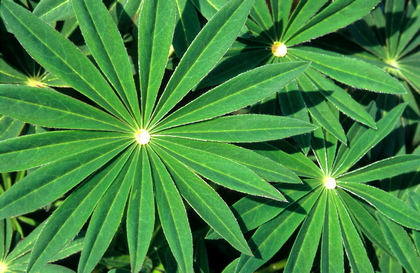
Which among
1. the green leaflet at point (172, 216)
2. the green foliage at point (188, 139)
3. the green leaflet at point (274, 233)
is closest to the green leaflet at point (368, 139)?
the green foliage at point (188, 139)

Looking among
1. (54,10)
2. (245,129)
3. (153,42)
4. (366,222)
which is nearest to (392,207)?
(366,222)

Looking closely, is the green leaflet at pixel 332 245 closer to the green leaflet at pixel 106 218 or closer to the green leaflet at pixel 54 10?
the green leaflet at pixel 106 218

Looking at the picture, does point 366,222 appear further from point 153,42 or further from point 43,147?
point 43,147

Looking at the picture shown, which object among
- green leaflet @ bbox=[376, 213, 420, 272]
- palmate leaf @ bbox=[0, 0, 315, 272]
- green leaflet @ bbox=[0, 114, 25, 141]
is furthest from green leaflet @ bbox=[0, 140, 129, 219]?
green leaflet @ bbox=[376, 213, 420, 272]

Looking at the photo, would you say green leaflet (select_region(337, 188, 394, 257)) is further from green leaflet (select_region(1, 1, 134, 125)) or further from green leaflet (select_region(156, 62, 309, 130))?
green leaflet (select_region(1, 1, 134, 125))

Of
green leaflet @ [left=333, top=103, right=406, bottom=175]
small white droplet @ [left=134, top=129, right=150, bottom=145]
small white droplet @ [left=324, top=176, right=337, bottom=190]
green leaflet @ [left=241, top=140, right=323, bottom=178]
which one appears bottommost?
small white droplet @ [left=134, top=129, right=150, bottom=145]

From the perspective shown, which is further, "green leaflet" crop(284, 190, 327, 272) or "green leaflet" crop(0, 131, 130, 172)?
"green leaflet" crop(284, 190, 327, 272)

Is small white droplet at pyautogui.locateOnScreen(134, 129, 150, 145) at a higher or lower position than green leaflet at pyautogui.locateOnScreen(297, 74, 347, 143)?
lower

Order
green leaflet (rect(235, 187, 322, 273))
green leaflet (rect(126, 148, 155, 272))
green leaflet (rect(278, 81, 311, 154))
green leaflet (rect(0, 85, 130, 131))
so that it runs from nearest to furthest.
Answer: green leaflet (rect(0, 85, 130, 131)) → green leaflet (rect(126, 148, 155, 272)) → green leaflet (rect(235, 187, 322, 273)) → green leaflet (rect(278, 81, 311, 154))
